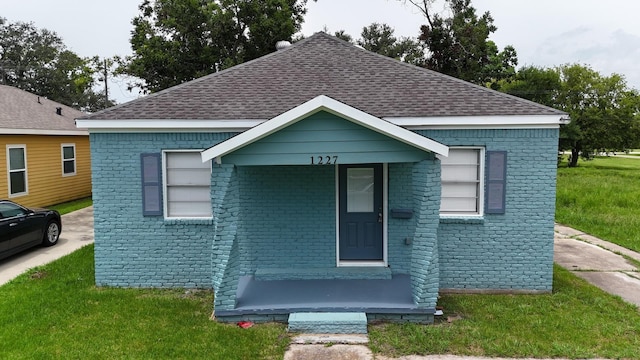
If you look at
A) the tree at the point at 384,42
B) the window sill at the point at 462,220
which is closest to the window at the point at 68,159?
the window sill at the point at 462,220

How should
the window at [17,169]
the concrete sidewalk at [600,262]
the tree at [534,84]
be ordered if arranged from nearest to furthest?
the concrete sidewalk at [600,262], the window at [17,169], the tree at [534,84]

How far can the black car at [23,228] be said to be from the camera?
10.1 meters

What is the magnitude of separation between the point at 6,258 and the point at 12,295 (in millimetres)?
3070

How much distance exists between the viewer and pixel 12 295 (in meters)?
8.07

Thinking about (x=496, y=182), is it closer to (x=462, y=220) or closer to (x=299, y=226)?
(x=462, y=220)

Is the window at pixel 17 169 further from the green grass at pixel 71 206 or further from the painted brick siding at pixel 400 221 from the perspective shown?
the painted brick siding at pixel 400 221

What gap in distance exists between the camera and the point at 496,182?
8.19 m

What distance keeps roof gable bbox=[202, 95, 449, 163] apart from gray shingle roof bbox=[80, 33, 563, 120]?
1559 mm

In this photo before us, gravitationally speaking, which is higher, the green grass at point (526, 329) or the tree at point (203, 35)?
the tree at point (203, 35)

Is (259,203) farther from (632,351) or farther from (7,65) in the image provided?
(7,65)

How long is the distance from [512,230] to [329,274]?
11.2ft

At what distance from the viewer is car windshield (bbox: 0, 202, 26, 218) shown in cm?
1022

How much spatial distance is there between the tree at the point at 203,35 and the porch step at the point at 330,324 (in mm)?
22386

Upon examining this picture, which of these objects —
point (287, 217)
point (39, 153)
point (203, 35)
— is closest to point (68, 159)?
point (39, 153)
